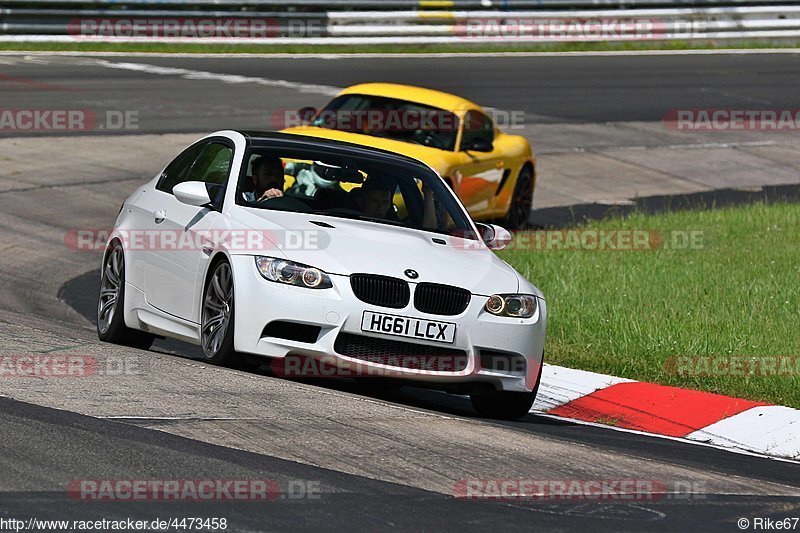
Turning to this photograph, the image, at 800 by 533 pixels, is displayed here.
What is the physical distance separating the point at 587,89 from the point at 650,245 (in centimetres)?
1342


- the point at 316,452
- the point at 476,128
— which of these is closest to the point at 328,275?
the point at 316,452

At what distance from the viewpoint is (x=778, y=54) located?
119ft

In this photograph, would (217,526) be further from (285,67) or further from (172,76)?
(285,67)

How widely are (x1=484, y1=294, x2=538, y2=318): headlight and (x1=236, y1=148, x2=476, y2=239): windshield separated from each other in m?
1.00

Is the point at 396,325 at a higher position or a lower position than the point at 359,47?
higher

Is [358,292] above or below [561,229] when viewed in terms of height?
above

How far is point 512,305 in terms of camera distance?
8805 mm

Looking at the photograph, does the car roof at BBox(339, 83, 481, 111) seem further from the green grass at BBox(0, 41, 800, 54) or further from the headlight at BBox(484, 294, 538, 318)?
the green grass at BBox(0, 41, 800, 54)

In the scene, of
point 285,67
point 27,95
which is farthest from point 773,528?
point 285,67

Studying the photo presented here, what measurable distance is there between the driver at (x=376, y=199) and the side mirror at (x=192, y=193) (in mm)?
982

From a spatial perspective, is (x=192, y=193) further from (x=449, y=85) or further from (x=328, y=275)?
(x=449, y=85)

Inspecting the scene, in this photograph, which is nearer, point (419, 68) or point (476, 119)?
point (476, 119)

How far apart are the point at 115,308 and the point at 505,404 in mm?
2788

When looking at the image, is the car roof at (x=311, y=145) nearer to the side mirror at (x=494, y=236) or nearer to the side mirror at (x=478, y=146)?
the side mirror at (x=494, y=236)
